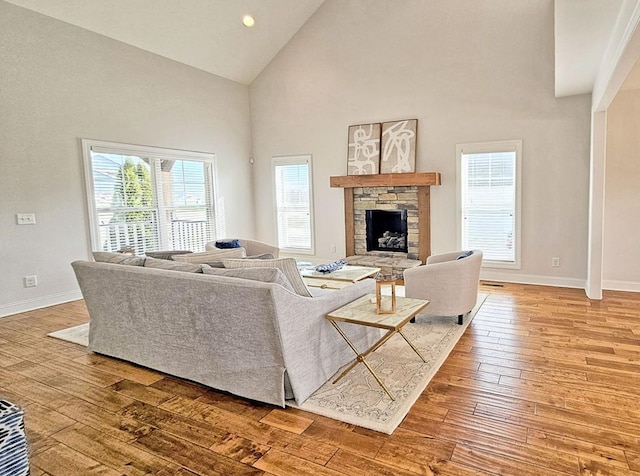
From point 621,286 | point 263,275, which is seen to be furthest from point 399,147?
point 263,275

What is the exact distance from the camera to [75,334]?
4.18 metres

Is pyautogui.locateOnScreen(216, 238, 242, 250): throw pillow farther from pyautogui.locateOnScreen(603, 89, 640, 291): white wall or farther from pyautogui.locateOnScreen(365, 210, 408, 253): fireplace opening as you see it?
pyautogui.locateOnScreen(603, 89, 640, 291): white wall

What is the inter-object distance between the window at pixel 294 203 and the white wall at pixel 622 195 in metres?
4.52

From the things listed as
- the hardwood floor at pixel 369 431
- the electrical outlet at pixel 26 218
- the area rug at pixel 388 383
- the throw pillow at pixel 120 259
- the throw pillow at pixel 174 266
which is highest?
the electrical outlet at pixel 26 218

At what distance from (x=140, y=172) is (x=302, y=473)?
17.6 feet

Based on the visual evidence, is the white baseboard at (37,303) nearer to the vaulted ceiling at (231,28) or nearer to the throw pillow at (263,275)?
the vaulted ceiling at (231,28)

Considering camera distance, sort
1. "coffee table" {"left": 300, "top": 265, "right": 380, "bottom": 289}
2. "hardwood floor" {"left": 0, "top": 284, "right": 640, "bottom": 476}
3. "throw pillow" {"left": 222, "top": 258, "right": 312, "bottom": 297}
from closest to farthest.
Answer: "hardwood floor" {"left": 0, "top": 284, "right": 640, "bottom": 476}
"throw pillow" {"left": 222, "top": 258, "right": 312, "bottom": 297}
"coffee table" {"left": 300, "top": 265, "right": 380, "bottom": 289}

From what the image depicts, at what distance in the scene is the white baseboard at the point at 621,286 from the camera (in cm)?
526

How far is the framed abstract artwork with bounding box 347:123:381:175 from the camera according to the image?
668cm

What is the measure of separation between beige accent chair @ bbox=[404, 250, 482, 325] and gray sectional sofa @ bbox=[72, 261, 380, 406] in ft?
2.94

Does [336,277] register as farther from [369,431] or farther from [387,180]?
[387,180]

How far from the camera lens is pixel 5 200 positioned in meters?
4.80

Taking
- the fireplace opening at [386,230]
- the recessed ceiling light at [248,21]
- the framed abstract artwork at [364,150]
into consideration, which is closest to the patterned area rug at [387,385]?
the fireplace opening at [386,230]

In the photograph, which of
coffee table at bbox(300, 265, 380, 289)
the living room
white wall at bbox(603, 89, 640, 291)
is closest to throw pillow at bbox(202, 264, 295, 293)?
coffee table at bbox(300, 265, 380, 289)
